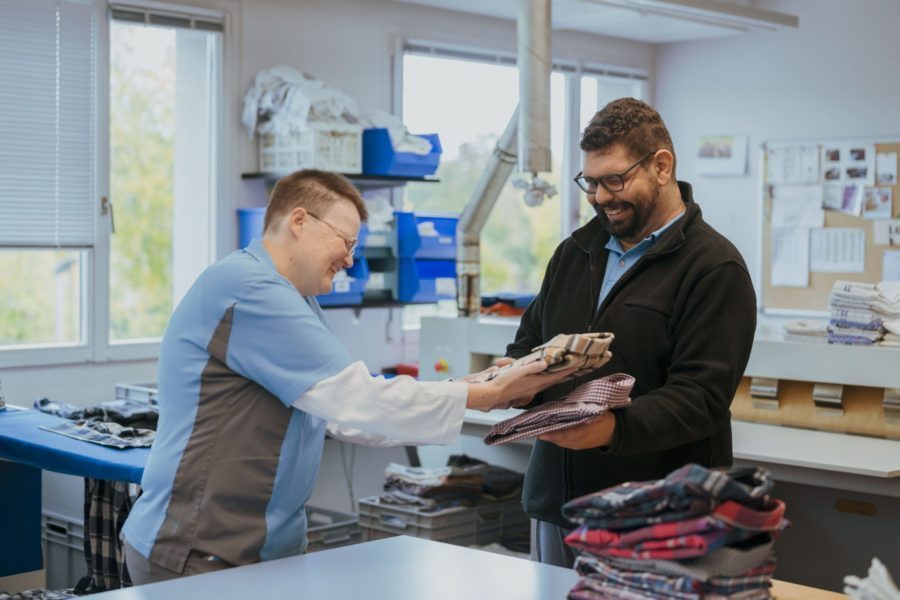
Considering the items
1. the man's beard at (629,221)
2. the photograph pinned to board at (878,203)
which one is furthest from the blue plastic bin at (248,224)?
the photograph pinned to board at (878,203)

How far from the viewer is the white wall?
6.17m

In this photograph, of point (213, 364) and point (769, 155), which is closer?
point (213, 364)

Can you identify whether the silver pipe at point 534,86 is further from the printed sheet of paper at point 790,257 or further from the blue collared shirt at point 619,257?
the printed sheet of paper at point 790,257

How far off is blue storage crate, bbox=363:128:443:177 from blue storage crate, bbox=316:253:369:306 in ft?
1.38

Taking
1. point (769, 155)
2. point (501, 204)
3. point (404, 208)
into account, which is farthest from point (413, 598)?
point (501, 204)

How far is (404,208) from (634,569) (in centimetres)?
432

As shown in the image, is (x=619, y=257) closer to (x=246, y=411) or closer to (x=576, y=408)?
(x=576, y=408)

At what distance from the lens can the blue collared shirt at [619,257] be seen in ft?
7.54

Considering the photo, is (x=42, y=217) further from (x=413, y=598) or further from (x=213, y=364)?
(x=413, y=598)

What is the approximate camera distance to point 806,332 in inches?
151

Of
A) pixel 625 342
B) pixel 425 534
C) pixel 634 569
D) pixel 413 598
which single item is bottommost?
pixel 425 534

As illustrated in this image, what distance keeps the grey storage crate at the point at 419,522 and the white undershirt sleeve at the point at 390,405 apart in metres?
2.10

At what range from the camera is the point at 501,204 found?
311 inches

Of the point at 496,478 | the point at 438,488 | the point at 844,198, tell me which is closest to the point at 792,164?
the point at 844,198
